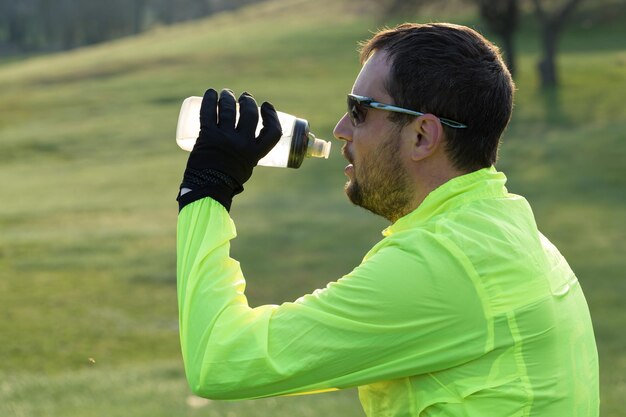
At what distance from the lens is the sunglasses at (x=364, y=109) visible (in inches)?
104

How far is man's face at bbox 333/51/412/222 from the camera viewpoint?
271cm

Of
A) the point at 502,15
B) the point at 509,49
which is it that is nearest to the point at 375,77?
the point at 502,15

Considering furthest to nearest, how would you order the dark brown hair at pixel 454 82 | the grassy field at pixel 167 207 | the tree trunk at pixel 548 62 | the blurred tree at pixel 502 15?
the tree trunk at pixel 548 62, the blurred tree at pixel 502 15, the grassy field at pixel 167 207, the dark brown hair at pixel 454 82

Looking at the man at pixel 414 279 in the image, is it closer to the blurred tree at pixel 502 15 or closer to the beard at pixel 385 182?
the beard at pixel 385 182

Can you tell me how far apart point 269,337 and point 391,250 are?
0.33 m

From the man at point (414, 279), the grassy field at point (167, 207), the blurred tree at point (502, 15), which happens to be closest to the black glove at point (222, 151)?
the man at point (414, 279)

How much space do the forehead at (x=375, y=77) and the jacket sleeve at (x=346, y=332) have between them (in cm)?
43

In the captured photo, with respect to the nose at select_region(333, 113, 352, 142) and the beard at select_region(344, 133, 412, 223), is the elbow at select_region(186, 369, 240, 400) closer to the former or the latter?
the beard at select_region(344, 133, 412, 223)

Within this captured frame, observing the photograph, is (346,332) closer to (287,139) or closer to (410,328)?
(410,328)

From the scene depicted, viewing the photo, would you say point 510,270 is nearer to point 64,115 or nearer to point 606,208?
point 606,208

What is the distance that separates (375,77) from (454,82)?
0.70 ft

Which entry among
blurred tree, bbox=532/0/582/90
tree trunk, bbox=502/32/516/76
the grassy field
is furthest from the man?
blurred tree, bbox=532/0/582/90

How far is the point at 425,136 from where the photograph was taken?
2.67 m

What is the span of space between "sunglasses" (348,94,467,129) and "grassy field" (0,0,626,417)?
17.5ft
